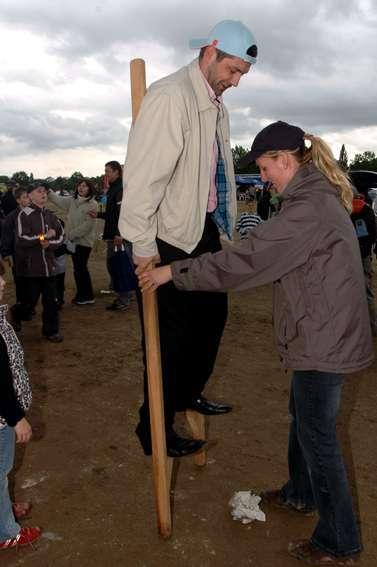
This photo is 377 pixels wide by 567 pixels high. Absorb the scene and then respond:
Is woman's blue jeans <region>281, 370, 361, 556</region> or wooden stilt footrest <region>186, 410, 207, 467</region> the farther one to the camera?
wooden stilt footrest <region>186, 410, 207, 467</region>

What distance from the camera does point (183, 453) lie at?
3.20m

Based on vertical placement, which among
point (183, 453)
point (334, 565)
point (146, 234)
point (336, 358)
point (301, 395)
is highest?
point (146, 234)

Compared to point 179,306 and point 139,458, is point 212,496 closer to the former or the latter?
point 139,458

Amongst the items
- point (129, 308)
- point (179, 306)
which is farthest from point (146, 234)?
point (129, 308)

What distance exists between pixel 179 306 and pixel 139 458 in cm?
157

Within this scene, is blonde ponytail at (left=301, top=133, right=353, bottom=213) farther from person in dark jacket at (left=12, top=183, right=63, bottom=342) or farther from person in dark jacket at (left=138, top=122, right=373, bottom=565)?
person in dark jacket at (left=12, top=183, right=63, bottom=342)

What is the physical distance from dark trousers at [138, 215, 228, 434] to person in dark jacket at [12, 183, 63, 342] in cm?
418

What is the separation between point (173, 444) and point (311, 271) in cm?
136

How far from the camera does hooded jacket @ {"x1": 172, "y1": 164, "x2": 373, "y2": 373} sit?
2.49 m

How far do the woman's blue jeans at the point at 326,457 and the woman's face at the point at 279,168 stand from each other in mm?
934

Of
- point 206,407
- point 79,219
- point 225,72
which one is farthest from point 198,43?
point 79,219

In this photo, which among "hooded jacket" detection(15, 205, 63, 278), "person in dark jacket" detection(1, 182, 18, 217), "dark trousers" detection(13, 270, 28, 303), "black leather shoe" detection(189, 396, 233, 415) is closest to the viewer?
"black leather shoe" detection(189, 396, 233, 415)

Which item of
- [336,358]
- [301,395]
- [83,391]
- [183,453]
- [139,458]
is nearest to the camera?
[336,358]

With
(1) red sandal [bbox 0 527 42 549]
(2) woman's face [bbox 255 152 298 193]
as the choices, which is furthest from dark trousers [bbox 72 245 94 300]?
(2) woman's face [bbox 255 152 298 193]
